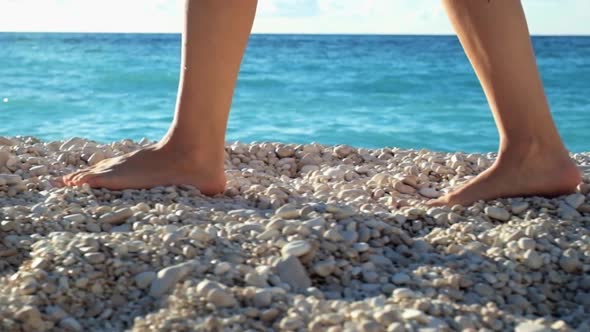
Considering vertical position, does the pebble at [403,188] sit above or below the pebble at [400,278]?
below

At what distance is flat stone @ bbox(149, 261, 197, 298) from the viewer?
118 centimetres

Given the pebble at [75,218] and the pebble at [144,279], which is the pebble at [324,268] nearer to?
the pebble at [144,279]

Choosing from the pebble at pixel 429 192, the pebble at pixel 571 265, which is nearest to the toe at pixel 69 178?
the pebble at pixel 429 192

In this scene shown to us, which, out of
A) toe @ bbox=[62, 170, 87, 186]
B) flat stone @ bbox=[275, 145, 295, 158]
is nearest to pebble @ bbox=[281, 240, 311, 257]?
toe @ bbox=[62, 170, 87, 186]

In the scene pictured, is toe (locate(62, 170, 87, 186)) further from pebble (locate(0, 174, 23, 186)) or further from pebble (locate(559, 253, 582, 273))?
pebble (locate(559, 253, 582, 273))

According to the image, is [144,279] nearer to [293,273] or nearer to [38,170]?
[293,273]

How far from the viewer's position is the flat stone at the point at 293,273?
4.04ft

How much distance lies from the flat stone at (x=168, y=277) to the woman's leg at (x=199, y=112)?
560 mm

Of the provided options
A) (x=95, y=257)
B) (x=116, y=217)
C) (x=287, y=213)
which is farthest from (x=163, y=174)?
(x=95, y=257)

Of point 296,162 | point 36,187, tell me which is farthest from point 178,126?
point 296,162

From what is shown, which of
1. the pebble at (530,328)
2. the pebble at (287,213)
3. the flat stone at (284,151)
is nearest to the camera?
the pebble at (530,328)

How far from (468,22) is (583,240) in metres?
0.51

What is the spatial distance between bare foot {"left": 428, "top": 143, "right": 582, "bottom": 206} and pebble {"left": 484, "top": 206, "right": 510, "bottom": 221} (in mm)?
77

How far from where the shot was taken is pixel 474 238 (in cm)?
143
